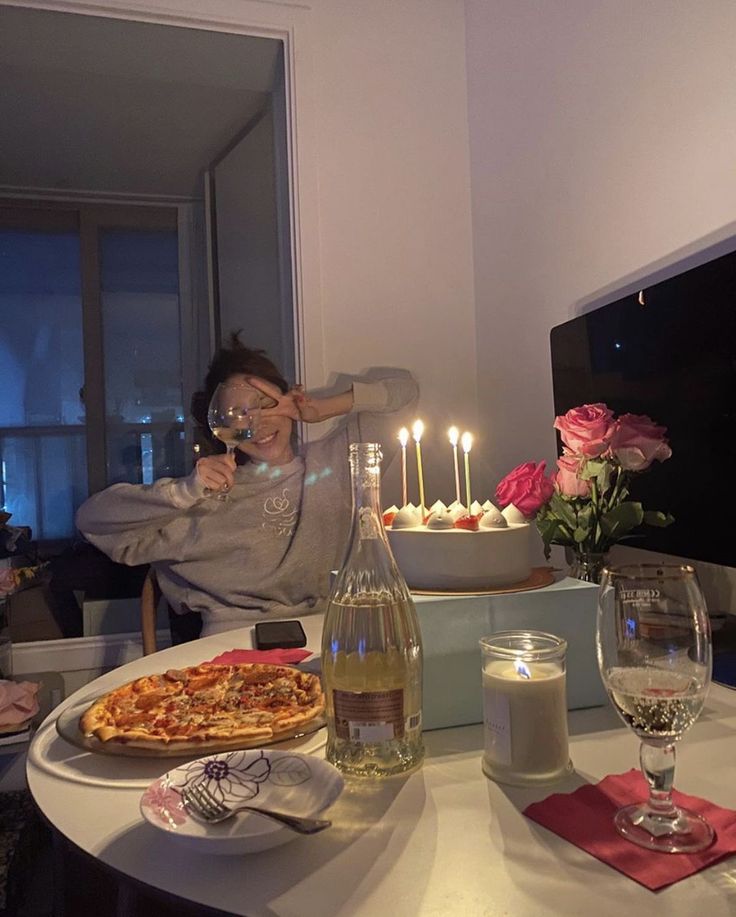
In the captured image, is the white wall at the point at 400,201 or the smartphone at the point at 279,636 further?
the white wall at the point at 400,201

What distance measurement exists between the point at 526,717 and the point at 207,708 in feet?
1.26

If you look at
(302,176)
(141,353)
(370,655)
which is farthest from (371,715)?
(141,353)

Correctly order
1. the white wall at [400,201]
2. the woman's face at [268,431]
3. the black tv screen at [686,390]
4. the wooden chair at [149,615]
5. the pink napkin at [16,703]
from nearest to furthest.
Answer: the black tv screen at [686,390] < the wooden chair at [149,615] < the pink napkin at [16,703] < the woman's face at [268,431] < the white wall at [400,201]

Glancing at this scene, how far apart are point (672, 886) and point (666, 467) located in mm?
827

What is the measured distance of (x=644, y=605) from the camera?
0.62 m

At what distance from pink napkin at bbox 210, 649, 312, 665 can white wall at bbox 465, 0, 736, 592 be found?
3.40ft

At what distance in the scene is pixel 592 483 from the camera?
1.17 meters

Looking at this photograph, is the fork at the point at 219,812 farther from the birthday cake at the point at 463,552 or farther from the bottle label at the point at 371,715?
the birthday cake at the point at 463,552

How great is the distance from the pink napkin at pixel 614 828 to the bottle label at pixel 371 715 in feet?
0.49

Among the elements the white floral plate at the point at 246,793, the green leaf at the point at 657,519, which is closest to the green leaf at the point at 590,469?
the green leaf at the point at 657,519

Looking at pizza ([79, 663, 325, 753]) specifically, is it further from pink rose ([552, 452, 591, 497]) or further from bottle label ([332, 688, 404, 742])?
pink rose ([552, 452, 591, 497])

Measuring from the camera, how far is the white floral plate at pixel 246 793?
57cm

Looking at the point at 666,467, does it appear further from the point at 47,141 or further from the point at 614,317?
the point at 47,141

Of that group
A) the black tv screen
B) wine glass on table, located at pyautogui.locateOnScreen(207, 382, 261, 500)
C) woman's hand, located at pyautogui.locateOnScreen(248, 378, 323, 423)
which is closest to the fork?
→ the black tv screen
